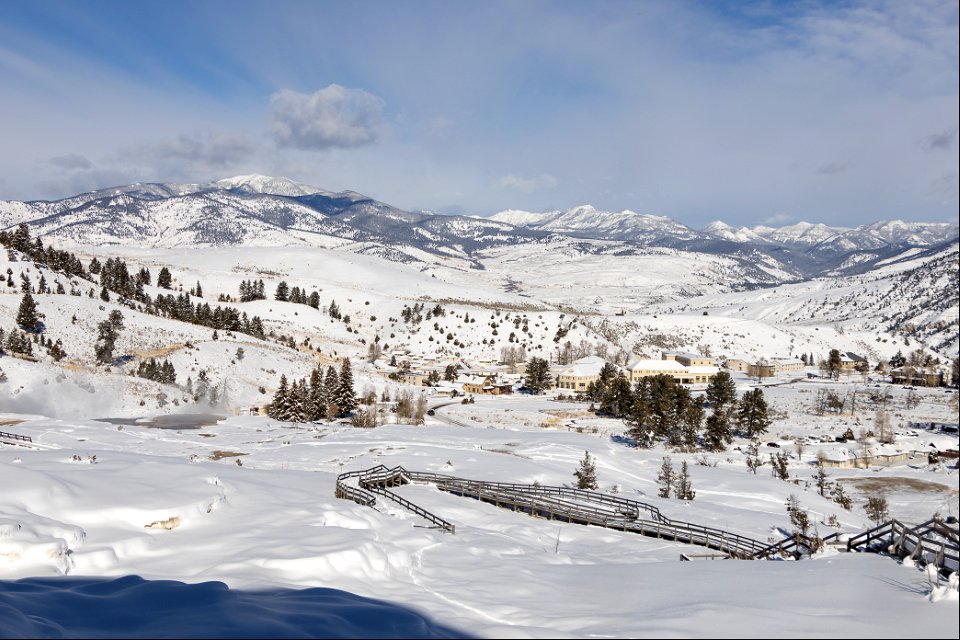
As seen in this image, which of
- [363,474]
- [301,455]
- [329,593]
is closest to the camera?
[329,593]

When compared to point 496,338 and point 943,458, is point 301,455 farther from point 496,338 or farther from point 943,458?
point 496,338

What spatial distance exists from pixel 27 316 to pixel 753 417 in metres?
78.0

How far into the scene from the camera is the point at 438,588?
14.1m

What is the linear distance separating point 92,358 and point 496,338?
2857 inches

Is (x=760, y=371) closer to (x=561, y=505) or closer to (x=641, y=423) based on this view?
(x=641, y=423)

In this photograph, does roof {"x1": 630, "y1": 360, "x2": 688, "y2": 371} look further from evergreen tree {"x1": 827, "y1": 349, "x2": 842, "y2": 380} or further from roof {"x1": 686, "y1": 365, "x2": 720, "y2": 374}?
evergreen tree {"x1": 827, "y1": 349, "x2": 842, "y2": 380}

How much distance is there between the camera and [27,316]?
210 feet

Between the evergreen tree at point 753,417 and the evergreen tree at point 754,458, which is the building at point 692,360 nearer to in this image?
the evergreen tree at point 753,417

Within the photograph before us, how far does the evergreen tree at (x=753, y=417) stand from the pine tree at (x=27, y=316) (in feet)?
252

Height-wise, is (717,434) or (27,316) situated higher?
(27,316)

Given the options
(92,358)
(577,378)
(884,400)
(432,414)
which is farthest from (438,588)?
(577,378)

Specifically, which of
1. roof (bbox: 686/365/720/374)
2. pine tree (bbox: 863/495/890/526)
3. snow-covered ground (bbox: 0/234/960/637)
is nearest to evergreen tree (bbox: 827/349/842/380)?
roof (bbox: 686/365/720/374)

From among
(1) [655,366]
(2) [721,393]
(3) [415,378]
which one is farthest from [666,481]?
(1) [655,366]

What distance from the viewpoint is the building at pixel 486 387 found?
3359 inches
